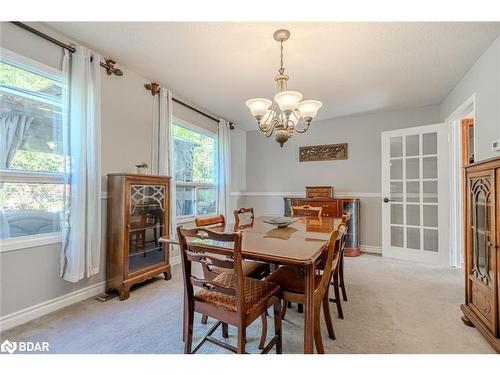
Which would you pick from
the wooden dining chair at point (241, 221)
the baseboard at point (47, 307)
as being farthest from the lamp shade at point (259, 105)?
the baseboard at point (47, 307)

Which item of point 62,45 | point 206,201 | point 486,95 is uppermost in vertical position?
point 62,45

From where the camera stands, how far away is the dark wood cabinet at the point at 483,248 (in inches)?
64.3

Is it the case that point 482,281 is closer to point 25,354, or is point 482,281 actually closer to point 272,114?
point 272,114

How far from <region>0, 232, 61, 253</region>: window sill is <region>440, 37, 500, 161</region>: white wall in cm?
398

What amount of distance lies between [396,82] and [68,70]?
356cm

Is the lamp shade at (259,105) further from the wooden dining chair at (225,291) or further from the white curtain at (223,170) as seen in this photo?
the white curtain at (223,170)

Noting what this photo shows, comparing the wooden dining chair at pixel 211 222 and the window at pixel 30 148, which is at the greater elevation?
the window at pixel 30 148

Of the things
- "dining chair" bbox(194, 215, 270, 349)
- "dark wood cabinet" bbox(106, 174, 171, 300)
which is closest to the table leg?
"dining chair" bbox(194, 215, 270, 349)

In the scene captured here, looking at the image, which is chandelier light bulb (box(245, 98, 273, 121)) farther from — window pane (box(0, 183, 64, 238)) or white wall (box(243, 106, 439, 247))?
white wall (box(243, 106, 439, 247))

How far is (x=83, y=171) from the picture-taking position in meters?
2.26

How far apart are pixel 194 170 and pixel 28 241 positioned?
2.36 m

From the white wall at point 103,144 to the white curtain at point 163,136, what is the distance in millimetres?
78

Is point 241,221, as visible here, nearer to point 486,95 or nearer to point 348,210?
point 348,210

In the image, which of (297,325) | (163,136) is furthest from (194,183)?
(297,325)
